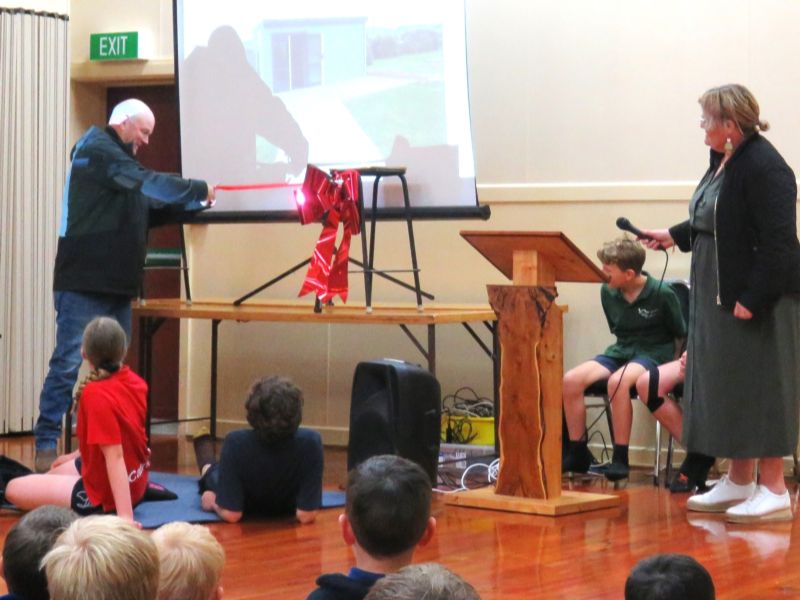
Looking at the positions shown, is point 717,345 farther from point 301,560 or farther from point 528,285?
point 301,560

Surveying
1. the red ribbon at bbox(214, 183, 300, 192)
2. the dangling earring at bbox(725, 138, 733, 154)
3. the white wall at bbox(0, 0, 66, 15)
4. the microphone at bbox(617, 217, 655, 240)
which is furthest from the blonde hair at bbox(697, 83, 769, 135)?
the white wall at bbox(0, 0, 66, 15)

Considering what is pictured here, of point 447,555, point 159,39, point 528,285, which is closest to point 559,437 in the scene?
point 528,285

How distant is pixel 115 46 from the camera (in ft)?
26.2

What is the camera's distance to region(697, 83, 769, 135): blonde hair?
4.96m

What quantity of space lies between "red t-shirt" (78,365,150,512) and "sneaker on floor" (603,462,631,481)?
7.23 feet

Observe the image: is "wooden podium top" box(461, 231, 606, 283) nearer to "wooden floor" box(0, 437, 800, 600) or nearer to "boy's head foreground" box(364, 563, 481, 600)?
"wooden floor" box(0, 437, 800, 600)

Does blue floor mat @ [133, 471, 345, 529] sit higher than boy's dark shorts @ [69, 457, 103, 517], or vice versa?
boy's dark shorts @ [69, 457, 103, 517]

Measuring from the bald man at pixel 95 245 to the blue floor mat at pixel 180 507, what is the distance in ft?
2.24

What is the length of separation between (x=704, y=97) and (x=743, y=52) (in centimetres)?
142

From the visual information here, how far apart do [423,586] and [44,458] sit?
4805mm

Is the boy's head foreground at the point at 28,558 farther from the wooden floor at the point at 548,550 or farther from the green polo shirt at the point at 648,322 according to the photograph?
the green polo shirt at the point at 648,322

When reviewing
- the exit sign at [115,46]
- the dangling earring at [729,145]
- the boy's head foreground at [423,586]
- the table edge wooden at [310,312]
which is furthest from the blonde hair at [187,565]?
the exit sign at [115,46]

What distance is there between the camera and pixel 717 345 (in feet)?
16.5

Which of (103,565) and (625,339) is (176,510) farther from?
(103,565)
